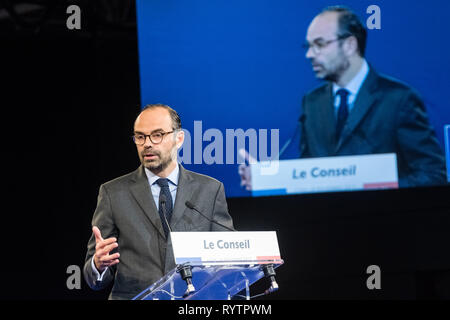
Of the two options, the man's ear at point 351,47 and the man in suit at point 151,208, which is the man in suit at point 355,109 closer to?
the man's ear at point 351,47

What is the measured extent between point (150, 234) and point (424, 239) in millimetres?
2337

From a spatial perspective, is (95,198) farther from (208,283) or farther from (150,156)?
(208,283)

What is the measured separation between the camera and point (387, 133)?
4496 mm

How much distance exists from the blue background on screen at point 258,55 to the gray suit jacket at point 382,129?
7 centimetres

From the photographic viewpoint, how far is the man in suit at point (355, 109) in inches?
177

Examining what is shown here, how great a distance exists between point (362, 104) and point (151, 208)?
204cm

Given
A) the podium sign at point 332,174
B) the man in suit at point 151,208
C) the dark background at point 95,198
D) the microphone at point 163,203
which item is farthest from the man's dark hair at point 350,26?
the microphone at point 163,203

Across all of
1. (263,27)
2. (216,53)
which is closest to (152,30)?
(216,53)

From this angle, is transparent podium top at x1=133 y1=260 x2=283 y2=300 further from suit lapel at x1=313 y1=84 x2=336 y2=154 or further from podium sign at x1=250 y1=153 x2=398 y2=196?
suit lapel at x1=313 y1=84 x2=336 y2=154

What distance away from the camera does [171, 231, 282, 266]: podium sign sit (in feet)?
7.84

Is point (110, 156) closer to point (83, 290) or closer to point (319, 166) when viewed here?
point (83, 290)

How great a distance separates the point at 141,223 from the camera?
116 inches

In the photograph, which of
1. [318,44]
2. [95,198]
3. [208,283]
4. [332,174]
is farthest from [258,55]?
[208,283]

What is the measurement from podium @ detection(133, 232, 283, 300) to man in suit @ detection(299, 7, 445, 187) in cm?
202
